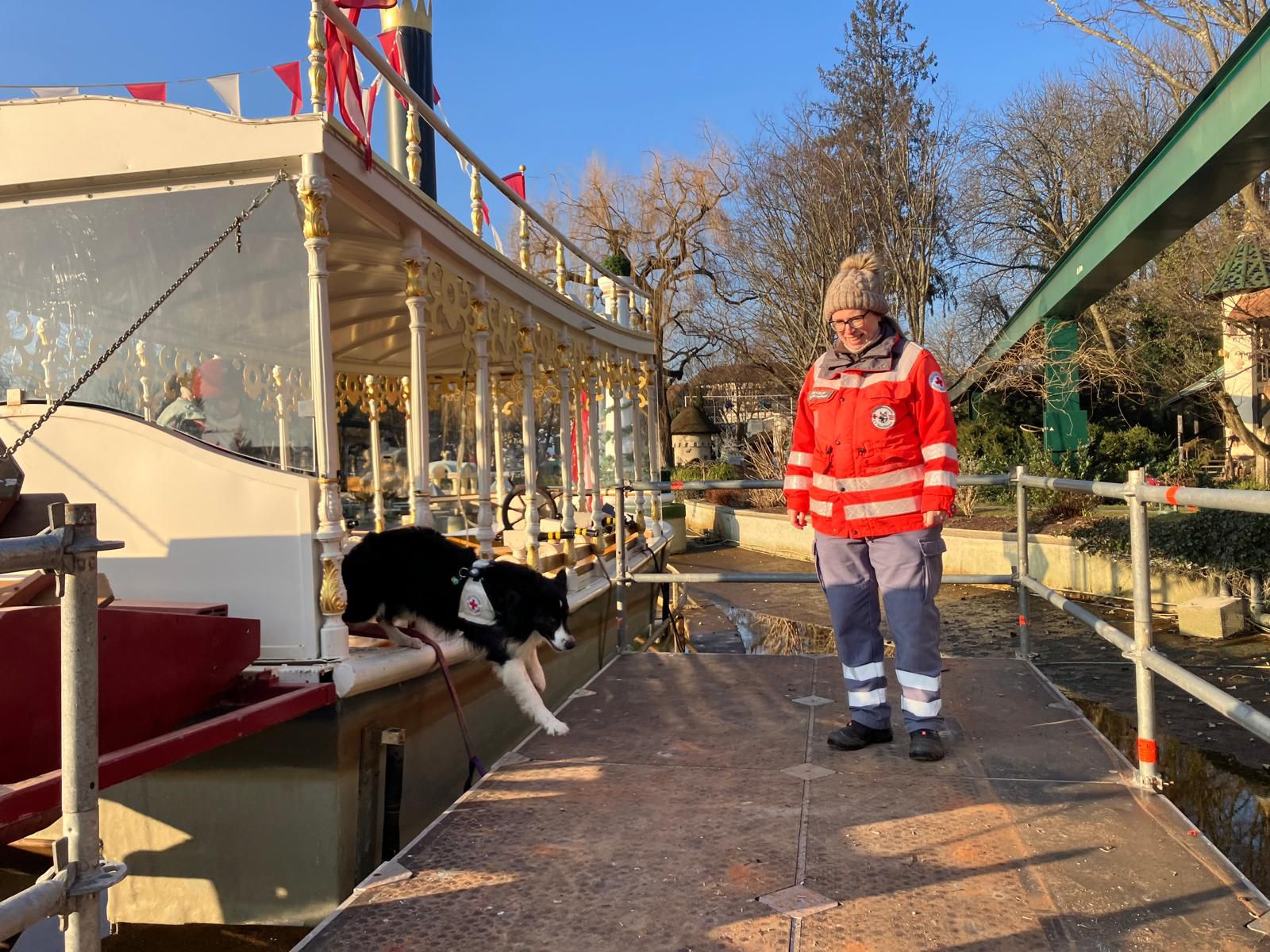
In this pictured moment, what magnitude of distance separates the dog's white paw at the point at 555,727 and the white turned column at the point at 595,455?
399 centimetres

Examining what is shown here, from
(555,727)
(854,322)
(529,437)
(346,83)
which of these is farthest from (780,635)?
(346,83)

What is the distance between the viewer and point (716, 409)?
31.2 meters

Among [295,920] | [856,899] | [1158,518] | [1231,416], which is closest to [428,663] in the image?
[295,920]

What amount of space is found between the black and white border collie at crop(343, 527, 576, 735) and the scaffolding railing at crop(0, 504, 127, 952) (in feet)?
9.27

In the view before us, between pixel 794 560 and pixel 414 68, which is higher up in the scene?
pixel 414 68

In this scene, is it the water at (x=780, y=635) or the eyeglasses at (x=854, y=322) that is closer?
the eyeglasses at (x=854, y=322)

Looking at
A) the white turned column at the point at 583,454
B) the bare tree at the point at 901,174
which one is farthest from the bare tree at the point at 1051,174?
the white turned column at the point at 583,454

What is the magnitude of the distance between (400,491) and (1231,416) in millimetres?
11642

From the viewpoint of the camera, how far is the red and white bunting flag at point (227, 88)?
4.00m

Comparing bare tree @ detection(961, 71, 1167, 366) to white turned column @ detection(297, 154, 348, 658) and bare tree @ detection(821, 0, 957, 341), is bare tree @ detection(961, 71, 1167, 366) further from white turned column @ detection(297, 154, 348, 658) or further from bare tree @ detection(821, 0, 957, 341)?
white turned column @ detection(297, 154, 348, 658)

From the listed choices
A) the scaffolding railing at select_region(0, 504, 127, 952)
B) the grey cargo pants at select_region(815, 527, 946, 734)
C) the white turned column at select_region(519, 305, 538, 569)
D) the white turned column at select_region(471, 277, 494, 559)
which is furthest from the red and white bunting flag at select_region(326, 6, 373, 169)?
the scaffolding railing at select_region(0, 504, 127, 952)

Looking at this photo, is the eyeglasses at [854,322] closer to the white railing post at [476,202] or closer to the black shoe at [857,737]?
the black shoe at [857,737]

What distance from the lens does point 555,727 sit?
12.9 feet

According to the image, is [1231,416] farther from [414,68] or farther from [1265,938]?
[1265,938]
